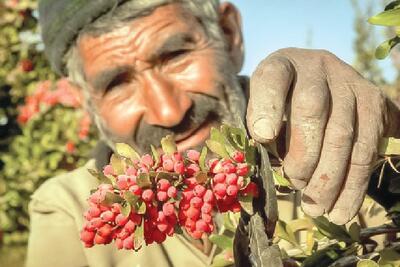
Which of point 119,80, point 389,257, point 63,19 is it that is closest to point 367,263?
point 389,257

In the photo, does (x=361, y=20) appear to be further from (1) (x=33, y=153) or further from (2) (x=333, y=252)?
(2) (x=333, y=252)

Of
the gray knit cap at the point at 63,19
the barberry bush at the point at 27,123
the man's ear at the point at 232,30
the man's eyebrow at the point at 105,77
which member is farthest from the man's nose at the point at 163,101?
the barberry bush at the point at 27,123

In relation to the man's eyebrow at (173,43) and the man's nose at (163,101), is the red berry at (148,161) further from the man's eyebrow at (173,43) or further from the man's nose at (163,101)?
the man's eyebrow at (173,43)

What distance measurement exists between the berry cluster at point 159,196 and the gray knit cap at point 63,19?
61.7 inches

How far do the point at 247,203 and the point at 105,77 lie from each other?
5.07 feet

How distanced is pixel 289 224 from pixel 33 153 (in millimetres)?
4057

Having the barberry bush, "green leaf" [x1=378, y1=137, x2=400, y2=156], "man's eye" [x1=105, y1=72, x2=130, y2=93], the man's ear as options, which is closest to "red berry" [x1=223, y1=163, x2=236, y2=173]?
"green leaf" [x1=378, y1=137, x2=400, y2=156]

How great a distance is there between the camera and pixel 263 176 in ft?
2.41

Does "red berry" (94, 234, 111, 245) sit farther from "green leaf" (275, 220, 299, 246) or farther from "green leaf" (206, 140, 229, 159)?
"green leaf" (275, 220, 299, 246)

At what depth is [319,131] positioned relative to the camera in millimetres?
781

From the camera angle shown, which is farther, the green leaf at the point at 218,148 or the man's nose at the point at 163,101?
the man's nose at the point at 163,101

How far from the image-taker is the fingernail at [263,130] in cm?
72

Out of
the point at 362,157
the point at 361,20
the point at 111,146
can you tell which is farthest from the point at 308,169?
the point at 361,20

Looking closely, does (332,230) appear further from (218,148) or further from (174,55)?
(174,55)
